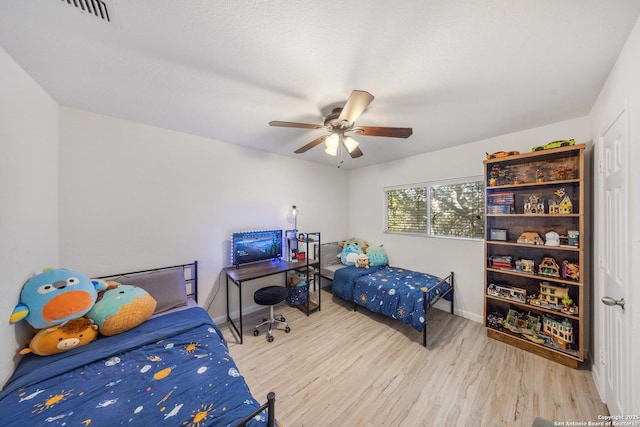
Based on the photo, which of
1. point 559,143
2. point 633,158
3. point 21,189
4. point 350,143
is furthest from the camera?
point 559,143

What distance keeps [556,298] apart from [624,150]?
167cm

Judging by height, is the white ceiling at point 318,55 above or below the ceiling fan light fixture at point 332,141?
above

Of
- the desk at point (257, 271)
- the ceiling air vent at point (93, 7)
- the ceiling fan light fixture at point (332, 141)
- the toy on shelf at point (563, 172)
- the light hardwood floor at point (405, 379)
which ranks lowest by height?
the light hardwood floor at point (405, 379)

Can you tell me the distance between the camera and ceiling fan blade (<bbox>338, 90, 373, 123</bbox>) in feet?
4.41

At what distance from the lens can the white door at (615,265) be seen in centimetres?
124

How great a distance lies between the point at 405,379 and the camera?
1871mm

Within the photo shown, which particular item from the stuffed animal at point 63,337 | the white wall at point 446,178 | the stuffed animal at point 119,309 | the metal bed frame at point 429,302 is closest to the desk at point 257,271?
the stuffed animal at point 119,309

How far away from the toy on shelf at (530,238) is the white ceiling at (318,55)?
1.24m

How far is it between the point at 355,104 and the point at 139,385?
2.19m

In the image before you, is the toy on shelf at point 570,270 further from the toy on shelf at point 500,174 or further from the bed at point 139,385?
the bed at point 139,385

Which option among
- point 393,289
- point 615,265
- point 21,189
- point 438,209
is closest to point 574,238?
point 615,265

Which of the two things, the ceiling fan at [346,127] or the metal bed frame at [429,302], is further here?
the metal bed frame at [429,302]

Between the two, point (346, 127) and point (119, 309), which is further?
point (346, 127)

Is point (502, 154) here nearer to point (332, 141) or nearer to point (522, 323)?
point (522, 323)
